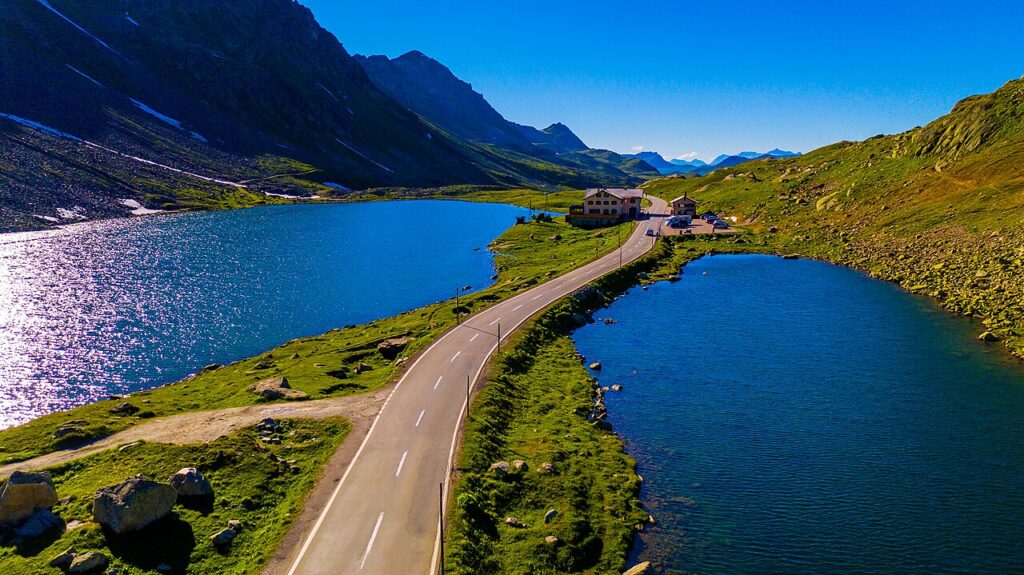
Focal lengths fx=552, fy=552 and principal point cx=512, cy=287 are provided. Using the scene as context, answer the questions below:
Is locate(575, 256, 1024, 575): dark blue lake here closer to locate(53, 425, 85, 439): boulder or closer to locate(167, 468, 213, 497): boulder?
locate(167, 468, 213, 497): boulder

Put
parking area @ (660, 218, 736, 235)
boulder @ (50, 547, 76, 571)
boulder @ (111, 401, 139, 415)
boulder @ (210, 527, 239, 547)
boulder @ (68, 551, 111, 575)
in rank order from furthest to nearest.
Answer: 1. parking area @ (660, 218, 736, 235)
2. boulder @ (111, 401, 139, 415)
3. boulder @ (210, 527, 239, 547)
4. boulder @ (50, 547, 76, 571)
5. boulder @ (68, 551, 111, 575)

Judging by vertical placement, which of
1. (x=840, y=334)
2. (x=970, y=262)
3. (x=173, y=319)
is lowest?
(x=173, y=319)

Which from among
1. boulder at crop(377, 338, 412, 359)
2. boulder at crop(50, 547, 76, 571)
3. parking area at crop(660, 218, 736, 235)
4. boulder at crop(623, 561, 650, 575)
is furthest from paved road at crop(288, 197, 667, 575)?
parking area at crop(660, 218, 736, 235)

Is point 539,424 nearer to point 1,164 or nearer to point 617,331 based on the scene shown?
point 617,331

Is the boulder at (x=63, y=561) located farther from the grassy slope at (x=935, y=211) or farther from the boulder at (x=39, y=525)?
the grassy slope at (x=935, y=211)

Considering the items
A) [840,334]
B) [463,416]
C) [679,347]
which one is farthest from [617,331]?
[463,416]
